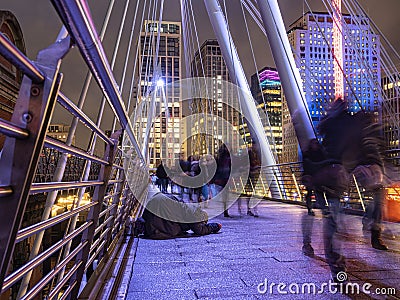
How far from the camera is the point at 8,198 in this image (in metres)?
1.06

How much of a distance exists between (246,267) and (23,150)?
3.50m

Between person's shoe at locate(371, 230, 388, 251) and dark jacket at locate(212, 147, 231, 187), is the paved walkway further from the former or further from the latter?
dark jacket at locate(212, 147, 231, 187)

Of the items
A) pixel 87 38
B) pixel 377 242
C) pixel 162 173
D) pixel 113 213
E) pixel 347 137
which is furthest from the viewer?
pixel 162 173

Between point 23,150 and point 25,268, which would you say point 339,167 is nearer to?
point 25,268

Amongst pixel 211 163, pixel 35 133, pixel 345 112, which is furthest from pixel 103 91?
pixel 211 163

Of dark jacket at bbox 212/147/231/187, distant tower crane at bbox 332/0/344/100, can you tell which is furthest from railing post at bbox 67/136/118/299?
distant tower crane at bbox 332/0/344/100

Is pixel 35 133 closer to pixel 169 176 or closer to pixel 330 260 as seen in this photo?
pixel 330 260

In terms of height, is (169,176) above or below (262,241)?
above

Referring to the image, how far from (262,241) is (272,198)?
910 cm

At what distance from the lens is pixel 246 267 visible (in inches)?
171

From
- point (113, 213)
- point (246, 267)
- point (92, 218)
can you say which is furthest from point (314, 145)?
point (92, 218)

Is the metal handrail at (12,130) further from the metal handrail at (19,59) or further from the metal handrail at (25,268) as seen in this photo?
the metal handrail at (25,268)

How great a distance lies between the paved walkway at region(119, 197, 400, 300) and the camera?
3.40 m

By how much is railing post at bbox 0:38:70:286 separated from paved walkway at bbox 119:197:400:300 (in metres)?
2.22
